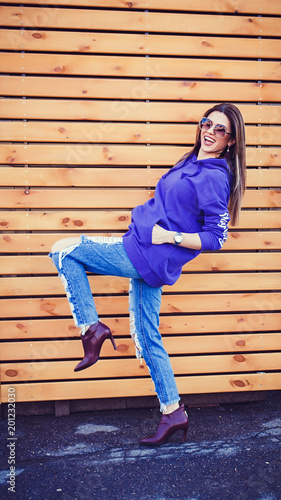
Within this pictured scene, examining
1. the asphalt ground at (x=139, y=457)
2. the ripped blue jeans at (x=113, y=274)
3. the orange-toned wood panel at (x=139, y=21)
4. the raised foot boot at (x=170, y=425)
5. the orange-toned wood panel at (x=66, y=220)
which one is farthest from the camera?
the orange-toned wood panel at (x=66, y=220)

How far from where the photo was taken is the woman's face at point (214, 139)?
8.76 feet

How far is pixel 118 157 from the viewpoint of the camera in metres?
3.34

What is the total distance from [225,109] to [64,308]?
78.7 inches

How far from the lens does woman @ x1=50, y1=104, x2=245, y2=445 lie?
248 cm

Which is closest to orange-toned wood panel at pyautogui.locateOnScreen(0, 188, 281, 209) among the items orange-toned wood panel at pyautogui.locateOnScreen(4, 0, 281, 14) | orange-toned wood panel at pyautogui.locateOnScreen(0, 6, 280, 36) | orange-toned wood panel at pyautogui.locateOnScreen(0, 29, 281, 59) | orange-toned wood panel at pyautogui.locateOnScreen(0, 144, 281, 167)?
orange-toned wood panel at pyautogui.locateOnScreen(0, 144, 281, 167)

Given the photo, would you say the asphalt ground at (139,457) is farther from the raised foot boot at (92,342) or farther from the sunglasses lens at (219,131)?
the sunglasses lens at (219,131)

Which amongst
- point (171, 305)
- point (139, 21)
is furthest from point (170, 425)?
point (139, 21)

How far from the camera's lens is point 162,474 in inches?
100

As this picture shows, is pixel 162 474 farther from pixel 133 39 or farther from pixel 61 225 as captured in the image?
pixel 133 39

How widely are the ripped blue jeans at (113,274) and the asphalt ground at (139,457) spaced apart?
1.36ft

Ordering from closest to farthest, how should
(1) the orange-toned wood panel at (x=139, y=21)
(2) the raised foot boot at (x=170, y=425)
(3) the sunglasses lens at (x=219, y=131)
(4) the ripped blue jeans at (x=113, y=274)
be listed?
1. (4) the ripped blue jeans at (x=113, y=274)
2. (3) the sunglasses lens at (x=219, y=131)
3. (2) the raised foot boot at (x=170, y=425)
4. (1) the orange-toned wood panel at (x=139, y=21)

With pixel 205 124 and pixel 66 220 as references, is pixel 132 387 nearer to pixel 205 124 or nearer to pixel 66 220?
pixel 66 220

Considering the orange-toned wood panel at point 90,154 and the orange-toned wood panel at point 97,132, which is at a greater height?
the orange-toned wood panel at point 97,132

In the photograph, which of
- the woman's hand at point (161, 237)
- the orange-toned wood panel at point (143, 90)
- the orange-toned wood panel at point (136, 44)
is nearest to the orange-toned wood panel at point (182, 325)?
the woman's hand at point (161, 237)
